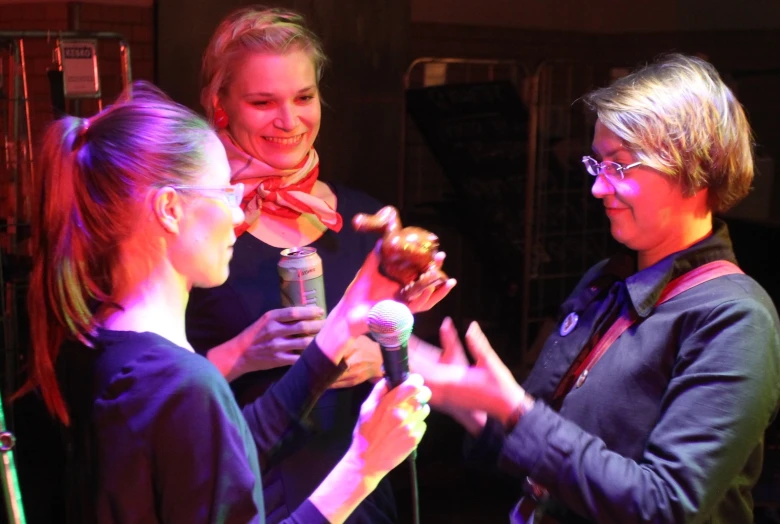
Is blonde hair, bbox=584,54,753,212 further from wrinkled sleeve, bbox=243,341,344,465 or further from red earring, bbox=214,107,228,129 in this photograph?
red earring, bbox=214,107,228,129

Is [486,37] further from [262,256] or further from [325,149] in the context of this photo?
[262,256]

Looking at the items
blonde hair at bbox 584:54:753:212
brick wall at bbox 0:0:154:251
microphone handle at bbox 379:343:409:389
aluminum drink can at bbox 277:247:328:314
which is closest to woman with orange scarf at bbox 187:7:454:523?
aluminum drink can at bbox 277:247:328:314

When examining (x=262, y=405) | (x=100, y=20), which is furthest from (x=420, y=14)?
(x=262, y=405)

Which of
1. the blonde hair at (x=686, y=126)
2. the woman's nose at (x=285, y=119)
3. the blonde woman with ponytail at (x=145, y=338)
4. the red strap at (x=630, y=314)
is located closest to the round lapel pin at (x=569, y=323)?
the red strap at (x=630, y=314)

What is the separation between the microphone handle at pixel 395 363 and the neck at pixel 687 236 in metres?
0.53

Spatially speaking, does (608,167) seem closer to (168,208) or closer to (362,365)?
(362,365)

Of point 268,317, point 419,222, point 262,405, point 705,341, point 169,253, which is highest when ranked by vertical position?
point 169,253

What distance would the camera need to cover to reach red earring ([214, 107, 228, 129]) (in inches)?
61.2

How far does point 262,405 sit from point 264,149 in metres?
0.51

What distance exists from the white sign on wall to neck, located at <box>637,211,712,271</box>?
185cm

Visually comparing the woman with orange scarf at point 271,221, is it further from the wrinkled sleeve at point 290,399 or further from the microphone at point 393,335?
the microphone at point 393,335

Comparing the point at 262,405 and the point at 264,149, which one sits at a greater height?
the point at 264,149

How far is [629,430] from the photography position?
1244 mm

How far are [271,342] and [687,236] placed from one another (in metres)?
0.75
